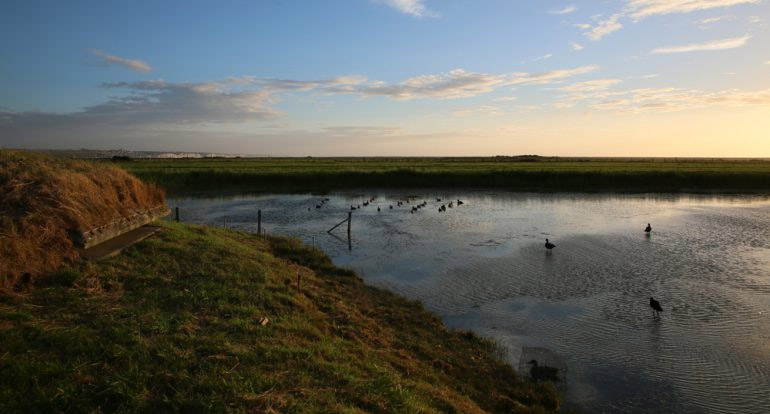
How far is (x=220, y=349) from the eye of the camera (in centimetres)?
678

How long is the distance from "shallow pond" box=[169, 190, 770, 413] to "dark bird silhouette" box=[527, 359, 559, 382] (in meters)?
0.32

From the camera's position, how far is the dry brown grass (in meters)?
8.51

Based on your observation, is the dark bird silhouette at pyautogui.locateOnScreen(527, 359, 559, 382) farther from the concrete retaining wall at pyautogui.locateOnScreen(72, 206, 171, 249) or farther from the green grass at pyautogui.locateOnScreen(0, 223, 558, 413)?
the concrete retaining wall at pyautogui.locateOnScreen(72, 206, 171, 249)

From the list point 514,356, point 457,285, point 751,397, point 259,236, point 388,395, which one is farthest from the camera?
point 259,236

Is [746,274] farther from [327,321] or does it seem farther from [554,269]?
[327,321]

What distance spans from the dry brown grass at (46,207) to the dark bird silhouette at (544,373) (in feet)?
32.2

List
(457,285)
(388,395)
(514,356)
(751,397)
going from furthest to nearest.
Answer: (457,285), (514,356), (751,397), (388,395)

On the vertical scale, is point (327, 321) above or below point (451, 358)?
above

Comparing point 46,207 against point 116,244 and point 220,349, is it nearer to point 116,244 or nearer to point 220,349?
point 116,244

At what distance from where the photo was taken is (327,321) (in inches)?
379

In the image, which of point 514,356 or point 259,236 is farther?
point 259,236

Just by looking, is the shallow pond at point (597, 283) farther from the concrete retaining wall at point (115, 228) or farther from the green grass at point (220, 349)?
the concrete retaining wall at point (115, 228)

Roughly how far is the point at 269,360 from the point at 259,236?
14059 mm

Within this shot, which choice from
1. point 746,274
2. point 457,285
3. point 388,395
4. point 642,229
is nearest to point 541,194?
point 642,229
